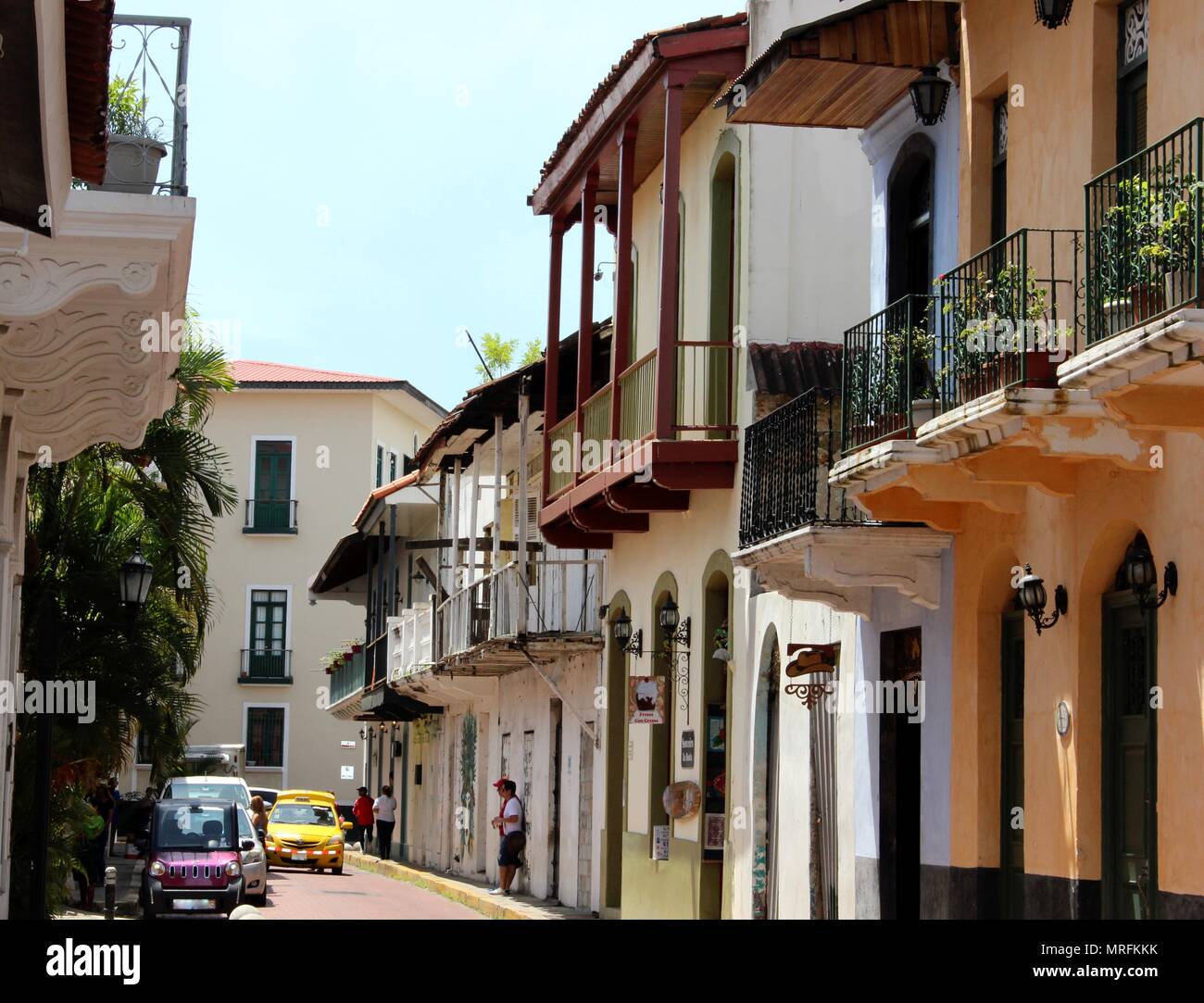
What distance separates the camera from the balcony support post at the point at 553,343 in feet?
79.0

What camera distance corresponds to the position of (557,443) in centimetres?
2458

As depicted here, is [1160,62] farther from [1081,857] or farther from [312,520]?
[312,520]

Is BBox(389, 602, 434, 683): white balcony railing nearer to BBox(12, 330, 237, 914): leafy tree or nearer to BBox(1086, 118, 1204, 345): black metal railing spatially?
BBox(12, 330, 237, 914): leafy tree

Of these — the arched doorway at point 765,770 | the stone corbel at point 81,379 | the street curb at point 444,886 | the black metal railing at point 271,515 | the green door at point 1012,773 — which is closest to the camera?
the stone corbel at point 81,379

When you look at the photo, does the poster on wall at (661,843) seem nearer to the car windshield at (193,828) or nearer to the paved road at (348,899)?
the paved road at (348,899)

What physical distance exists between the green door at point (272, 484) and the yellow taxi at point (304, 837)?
79.9 ft

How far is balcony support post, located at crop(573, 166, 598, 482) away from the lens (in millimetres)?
22969

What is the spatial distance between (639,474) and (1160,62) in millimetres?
9831

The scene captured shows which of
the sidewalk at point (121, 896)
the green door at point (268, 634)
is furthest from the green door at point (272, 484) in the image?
the sidewalk at point (121, 896)

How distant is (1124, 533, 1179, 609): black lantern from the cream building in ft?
166

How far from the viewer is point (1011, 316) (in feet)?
38.3

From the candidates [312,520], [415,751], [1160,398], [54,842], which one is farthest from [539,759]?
[312,520]

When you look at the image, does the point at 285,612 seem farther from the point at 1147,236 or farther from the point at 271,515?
the point at 1147,236

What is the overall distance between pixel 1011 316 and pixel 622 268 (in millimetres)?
10380
